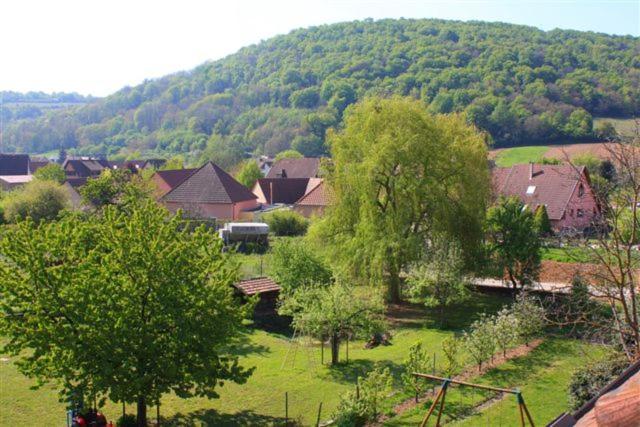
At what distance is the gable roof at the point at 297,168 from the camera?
73.9 m

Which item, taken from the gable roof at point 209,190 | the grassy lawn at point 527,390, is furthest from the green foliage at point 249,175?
the grassy lawn at point 527,390

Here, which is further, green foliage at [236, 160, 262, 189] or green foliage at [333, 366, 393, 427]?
green foliage at [236, 160, 262, 189]

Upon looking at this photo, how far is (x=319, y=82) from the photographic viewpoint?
519 ft

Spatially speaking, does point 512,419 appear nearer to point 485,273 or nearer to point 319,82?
point 485,273

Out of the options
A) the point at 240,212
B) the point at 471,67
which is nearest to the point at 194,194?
the point at 240,212

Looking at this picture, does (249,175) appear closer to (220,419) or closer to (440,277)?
(440,277)

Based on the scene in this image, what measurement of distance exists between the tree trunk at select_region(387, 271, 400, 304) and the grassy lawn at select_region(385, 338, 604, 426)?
807 cm

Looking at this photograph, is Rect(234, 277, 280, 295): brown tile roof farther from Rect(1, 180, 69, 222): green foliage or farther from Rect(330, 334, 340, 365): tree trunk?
Rect(1, 180, 69, 222): green foliage

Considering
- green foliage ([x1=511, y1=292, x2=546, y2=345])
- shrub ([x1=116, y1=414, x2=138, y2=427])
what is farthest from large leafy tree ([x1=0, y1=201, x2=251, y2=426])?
green foliage ([x1=511, y1=292, x2=546, y2=345])

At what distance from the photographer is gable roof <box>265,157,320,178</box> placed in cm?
7394

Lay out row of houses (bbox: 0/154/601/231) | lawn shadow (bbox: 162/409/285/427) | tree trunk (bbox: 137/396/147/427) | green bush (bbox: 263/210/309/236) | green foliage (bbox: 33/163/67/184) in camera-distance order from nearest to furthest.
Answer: tree trunk (bbox: 137/396/147/427) → lawn shadow (bbox: 162/409/285/427) → green bush (bbox: 263/210/309/236) → row of houses (bbox: 0/154/601/231) → green foliage (bbox: 33/163/67/184)

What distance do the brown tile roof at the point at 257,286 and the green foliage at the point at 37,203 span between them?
2632 centimetres

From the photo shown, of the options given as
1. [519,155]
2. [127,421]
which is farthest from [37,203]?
[519,155]

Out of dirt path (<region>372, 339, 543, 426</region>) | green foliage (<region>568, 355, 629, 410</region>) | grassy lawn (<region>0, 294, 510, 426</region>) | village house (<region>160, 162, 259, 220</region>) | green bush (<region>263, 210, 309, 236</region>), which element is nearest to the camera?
green foliage (<region>568, 355, 629, 410</region>)
